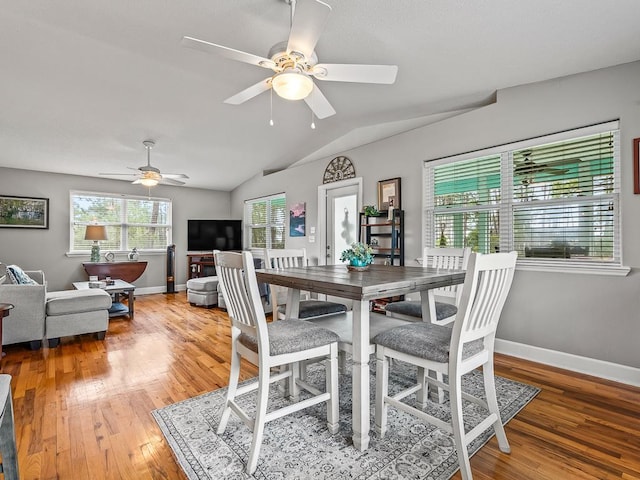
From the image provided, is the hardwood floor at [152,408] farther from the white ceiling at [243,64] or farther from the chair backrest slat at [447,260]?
the white ceiling at [243,64]

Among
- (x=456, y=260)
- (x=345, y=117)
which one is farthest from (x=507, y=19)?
(x=345, y=117)

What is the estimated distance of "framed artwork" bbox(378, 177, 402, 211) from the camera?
3.95 metres

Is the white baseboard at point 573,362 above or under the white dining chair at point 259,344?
under

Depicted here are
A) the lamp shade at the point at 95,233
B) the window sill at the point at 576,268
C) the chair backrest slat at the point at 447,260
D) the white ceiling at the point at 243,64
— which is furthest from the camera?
the lamp shade at the point at 95,233

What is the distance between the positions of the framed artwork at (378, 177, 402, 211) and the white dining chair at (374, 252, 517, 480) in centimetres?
235

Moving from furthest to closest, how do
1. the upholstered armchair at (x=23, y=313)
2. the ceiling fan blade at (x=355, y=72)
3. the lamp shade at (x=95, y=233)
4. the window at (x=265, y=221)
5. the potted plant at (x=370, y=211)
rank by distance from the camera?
the window at (x=265, y=221) < the lamp shade at (x=95, y=233) < the potted plant at (x=370, y=211) < the upholstered armchair at (x=23, y=313) < the ceiling fan blade at (x=355, y=72)

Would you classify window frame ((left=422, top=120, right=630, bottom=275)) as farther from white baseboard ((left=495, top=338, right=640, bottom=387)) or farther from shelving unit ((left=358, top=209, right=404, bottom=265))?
white baseboard ((left=495, top=338, right=640, bottom=387))

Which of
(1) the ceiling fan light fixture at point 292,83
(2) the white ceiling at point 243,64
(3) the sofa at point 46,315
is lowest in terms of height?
(3) the sofa at point 46,315

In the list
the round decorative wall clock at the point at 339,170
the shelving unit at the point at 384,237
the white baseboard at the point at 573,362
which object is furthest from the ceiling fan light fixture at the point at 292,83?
the white baseboard at the point at 573,362

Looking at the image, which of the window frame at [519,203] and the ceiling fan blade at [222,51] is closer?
the ceiling fan blade at [222,51]

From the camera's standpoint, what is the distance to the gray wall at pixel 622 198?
2.46 meters

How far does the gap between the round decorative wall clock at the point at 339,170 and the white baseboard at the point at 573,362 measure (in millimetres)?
2676

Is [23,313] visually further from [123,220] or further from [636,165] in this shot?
[636,165]

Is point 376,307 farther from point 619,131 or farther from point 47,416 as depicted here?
point 47,416
